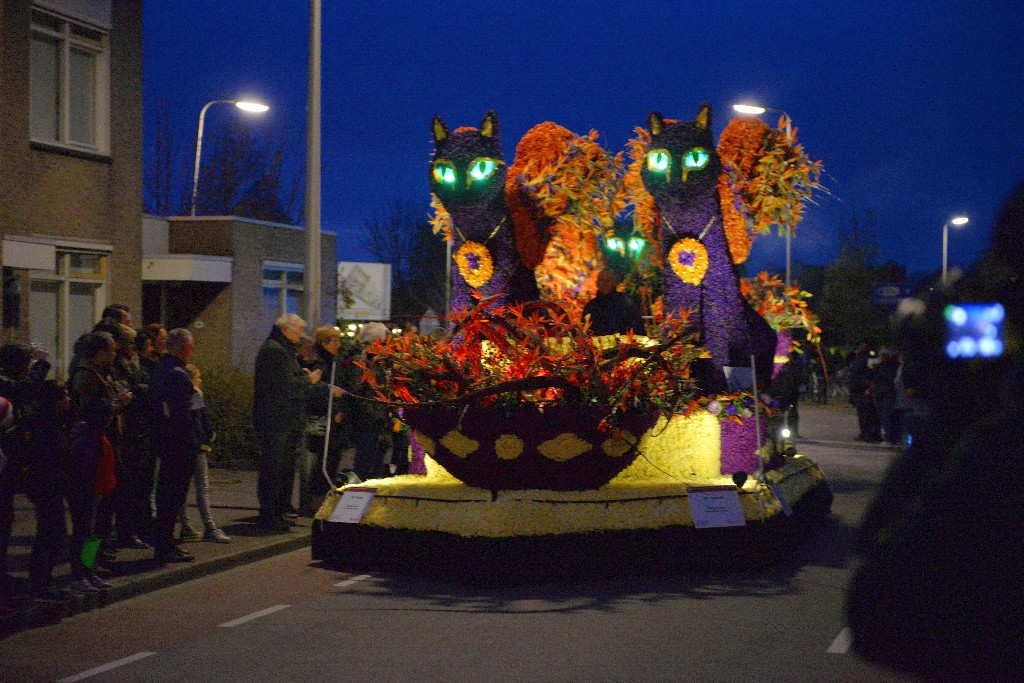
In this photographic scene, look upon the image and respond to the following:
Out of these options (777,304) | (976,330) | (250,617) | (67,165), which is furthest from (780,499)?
(67,165)

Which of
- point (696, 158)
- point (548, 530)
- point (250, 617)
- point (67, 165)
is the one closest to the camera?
point (250, 617)

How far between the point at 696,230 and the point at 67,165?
38.4 ft

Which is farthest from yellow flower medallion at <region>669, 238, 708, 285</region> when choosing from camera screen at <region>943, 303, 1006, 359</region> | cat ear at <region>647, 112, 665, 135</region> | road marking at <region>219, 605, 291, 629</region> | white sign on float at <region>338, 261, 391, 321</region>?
white sign on float at <region>338, 261, 391, 321</region>

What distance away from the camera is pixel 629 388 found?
29.2 ft

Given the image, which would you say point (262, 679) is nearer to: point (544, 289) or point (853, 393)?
point (544, 289)

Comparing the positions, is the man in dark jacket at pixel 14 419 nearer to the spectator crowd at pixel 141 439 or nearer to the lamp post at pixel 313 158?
the spectator crowd at pixel 141 439

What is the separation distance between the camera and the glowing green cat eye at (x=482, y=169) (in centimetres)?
1045

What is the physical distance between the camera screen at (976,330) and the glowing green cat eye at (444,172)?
8759 mm

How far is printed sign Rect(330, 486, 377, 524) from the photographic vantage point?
9297 millimetres

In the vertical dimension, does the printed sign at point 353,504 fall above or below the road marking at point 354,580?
above

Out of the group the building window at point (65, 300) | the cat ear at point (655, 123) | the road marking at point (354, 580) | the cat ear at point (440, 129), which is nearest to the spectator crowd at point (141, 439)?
the road marking at point (354, 580)

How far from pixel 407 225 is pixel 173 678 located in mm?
50808

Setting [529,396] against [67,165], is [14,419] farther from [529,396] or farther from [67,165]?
[67,165]

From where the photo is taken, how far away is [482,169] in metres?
10.5
